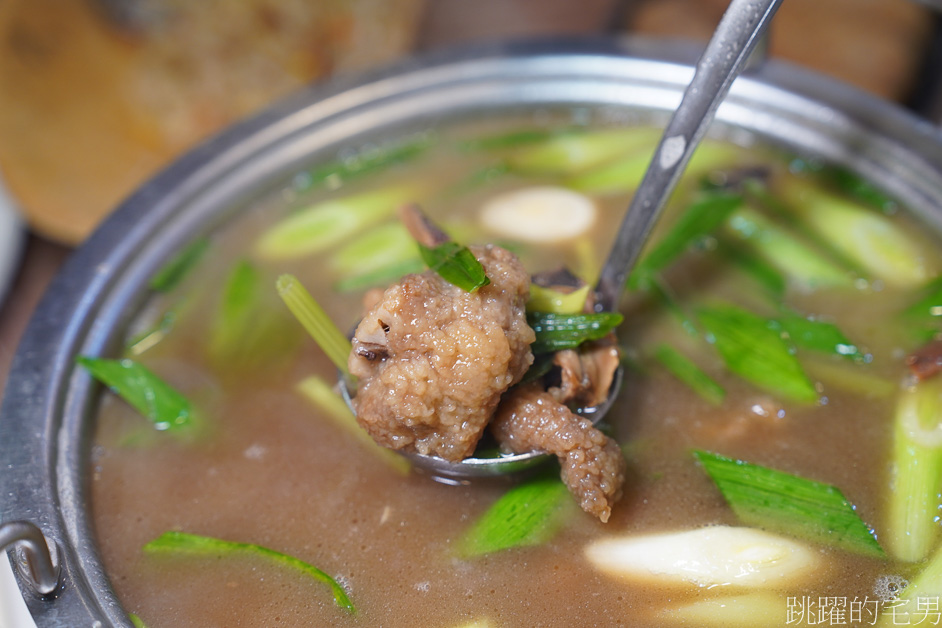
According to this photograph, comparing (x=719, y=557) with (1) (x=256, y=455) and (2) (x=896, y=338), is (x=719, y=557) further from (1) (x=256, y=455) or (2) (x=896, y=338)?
(1) (x=256, y=455)

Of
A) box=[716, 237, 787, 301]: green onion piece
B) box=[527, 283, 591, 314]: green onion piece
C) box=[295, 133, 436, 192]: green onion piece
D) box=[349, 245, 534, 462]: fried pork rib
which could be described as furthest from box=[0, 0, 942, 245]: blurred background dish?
box=[349, 245, 534, 462]: fried pork rib

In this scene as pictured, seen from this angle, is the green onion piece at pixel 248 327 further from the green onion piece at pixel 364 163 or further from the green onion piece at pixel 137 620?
the green onion piece at pixel 137 620

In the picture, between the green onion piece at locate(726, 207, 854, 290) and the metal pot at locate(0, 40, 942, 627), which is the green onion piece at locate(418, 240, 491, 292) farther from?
the green onion piece at locate(726, 207, 854, 290)

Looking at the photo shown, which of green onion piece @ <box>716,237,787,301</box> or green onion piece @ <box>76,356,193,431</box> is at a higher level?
green onion piece @ <box>716,237,787,301</box>

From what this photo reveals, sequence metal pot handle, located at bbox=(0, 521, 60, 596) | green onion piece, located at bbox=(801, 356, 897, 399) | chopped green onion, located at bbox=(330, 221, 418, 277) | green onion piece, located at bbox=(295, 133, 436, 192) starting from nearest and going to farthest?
metal pot handle, located at bbox=(0, 521, 60, 596), green onion piece, located at bbox=(801, 356, 897, 399), chopped green onion, located at bbox=(330, 221, 418, 277), green onion piece, located at bbox=(295, 133, 436, 192)

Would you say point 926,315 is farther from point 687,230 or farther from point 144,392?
point 144,392

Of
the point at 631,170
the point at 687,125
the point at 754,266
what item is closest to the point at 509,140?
the point at 631,170

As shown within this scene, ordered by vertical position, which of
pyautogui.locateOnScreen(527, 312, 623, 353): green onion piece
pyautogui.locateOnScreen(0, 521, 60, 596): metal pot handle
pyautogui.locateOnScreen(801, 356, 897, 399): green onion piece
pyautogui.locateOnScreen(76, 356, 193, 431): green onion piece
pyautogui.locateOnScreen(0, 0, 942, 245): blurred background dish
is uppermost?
pyautogui.locateOnScreen(0, 0, 942, 245): blurred background dish
